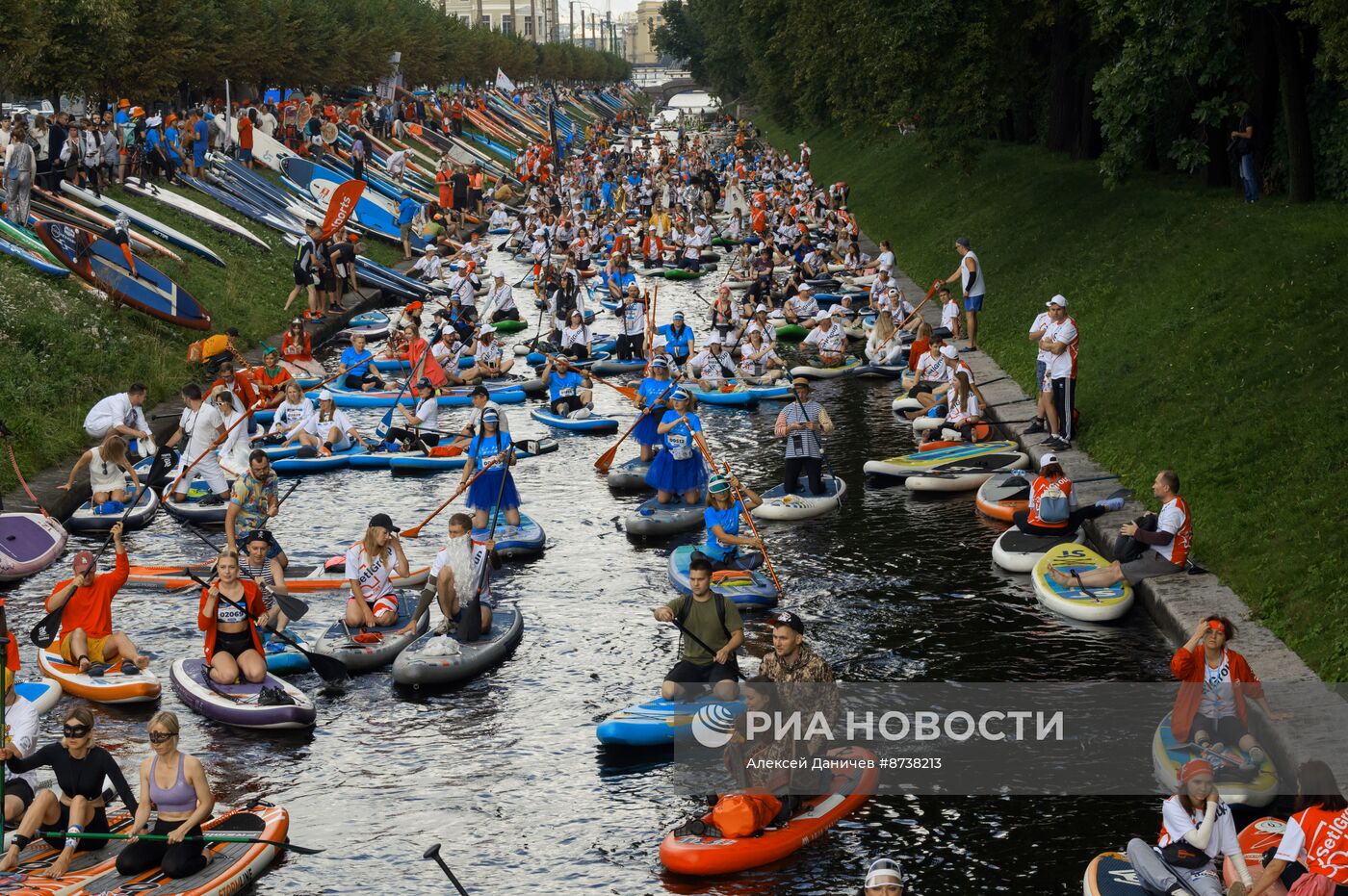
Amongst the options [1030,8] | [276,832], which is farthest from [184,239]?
[276,832]

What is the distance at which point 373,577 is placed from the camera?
53.3 ft

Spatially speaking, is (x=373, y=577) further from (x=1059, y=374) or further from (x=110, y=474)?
(x=1059, y=374)

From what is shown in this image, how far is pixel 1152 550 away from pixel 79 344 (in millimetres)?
18930

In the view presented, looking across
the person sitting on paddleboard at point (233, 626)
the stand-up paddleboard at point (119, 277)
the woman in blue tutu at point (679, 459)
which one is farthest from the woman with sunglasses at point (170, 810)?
the stand-up paddleboard at point (119, 277)

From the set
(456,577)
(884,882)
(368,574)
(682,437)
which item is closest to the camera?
(884,882)

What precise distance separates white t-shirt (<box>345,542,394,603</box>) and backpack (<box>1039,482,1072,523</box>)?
7.80 m

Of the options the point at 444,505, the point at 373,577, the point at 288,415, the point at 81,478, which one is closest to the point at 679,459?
the point at 444,505

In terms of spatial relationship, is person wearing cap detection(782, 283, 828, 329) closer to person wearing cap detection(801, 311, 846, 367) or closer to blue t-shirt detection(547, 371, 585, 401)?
person wearing cap detection(801, 311, 846, 367)

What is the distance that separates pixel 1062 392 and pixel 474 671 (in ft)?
35.1

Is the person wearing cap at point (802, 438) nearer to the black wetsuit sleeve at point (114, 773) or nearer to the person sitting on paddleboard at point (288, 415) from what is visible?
the person sitting on paddleboard at point (288, 415)

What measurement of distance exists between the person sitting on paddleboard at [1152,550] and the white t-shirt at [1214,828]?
639cm

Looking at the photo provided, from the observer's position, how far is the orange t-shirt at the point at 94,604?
15.0 m

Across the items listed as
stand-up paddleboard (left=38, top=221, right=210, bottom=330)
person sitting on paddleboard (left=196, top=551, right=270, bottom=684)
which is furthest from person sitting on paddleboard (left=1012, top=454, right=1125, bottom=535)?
stand-up paddleboard (left=38, top=221, right=210, bottom=330)

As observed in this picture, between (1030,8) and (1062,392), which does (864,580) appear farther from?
(1030,8)
